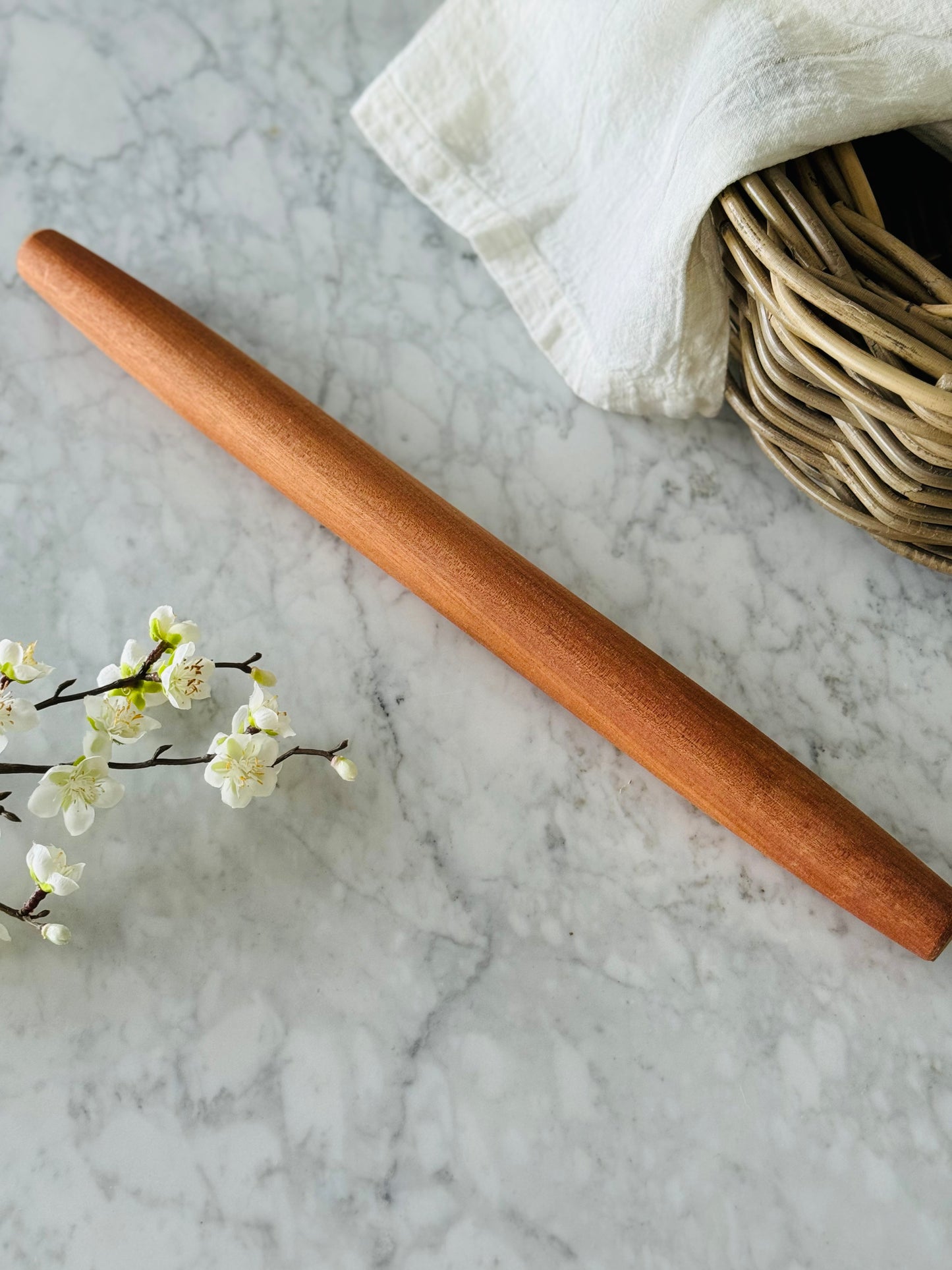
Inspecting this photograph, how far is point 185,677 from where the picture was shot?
46cm

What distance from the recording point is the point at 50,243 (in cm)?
58

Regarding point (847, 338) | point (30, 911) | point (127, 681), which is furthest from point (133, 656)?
point (847, 338)

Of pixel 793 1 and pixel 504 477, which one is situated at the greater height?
pixel 793 1

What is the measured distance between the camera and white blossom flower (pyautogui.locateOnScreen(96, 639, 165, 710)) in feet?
1.53

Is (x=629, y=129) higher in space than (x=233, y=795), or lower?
higher

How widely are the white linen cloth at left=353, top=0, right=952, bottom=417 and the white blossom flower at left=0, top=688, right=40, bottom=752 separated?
1.03 ft

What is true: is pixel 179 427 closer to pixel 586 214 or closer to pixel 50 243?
pixel 50 243

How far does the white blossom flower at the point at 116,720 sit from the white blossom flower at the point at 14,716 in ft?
0.07

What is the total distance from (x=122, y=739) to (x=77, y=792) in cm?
3

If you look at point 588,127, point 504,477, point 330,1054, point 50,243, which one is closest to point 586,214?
point 588,127

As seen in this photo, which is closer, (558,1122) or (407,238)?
(558,1122)

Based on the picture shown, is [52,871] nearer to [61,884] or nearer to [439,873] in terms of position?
[61,884]

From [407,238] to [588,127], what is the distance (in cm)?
13

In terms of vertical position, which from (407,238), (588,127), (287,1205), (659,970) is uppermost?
(588,127)
